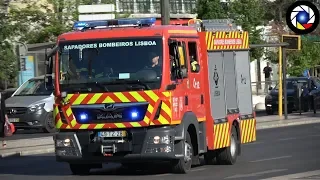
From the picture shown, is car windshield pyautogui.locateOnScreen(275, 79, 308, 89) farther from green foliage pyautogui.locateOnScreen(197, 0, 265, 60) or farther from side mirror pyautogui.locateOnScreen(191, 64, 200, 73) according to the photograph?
side mirror pyautogui.locateOnScreen(191, 64, 200, 73)

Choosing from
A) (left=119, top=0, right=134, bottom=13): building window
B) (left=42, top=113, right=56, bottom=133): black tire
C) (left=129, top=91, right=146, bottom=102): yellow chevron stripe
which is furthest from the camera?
(left=119, top=0, right=134, bottom=13): building window

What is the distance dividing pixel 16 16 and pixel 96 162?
2306 cm

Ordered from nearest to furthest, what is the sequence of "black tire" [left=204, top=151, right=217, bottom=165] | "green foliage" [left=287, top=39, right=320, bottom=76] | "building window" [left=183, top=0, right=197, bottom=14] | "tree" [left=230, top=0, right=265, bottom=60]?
"black tire" [left=204, top=151, right=217, bottom=165], "tree" [left=230, top=0, right=265, bottom=60], "green foliage" [left=287, top=39, right=320, bottom=76], "building window" [left=183, top=0, right=197, bottom=14]


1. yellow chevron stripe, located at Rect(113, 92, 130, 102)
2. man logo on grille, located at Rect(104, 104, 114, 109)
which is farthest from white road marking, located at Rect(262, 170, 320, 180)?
man logo on grille, located at Rect(104, 104, 114, 109)

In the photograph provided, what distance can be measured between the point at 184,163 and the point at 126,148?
130cm

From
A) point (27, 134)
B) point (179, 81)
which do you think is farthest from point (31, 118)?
point (179, 81)

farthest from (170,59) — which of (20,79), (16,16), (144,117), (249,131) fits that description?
(20,79)

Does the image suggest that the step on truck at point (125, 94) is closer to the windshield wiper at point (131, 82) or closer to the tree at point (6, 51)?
the windshield wiper at point (131, 82)

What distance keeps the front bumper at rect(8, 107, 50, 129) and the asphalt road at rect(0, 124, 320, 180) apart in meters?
8.74

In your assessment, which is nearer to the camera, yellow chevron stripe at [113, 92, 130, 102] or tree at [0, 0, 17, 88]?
yellow chevron stripe at [113, 92, 130, 102]

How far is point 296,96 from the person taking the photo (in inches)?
1786

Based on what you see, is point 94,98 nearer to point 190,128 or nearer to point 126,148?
point 126,148

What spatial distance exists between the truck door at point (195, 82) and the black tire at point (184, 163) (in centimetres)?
70

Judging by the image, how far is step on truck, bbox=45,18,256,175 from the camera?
58.9ft
